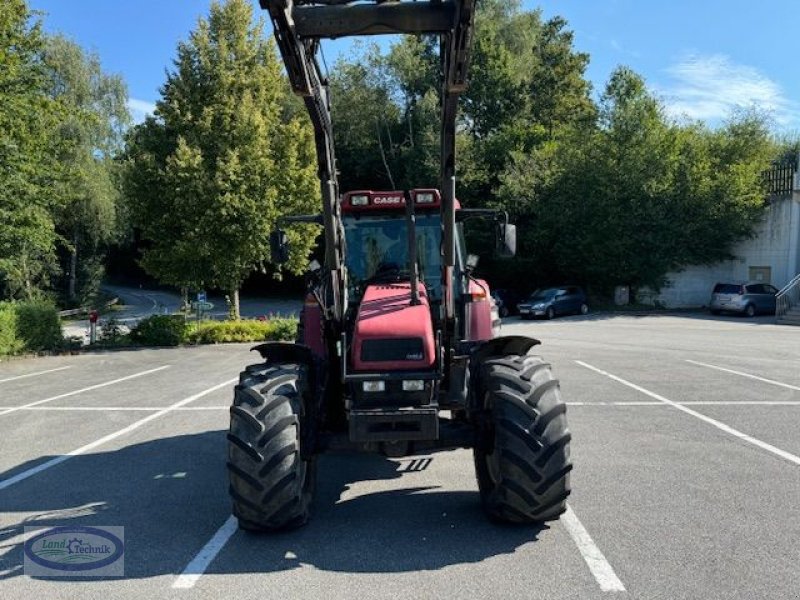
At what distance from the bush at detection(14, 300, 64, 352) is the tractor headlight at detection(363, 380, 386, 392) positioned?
17.3m

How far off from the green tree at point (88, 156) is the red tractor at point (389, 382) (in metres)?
32.9

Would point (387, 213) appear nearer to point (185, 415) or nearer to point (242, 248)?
point (185, 415)

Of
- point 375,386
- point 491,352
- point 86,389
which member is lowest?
point 86,389

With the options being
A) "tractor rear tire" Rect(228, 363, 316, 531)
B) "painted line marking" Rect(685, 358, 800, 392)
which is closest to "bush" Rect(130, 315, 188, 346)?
"painted line marking" Rect(685, 358, 800, 392)

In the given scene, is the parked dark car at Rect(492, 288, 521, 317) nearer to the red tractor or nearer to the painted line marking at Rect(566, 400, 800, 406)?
the painted line marking at Rect(566, 400, 800, 406)

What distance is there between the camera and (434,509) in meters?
5.30

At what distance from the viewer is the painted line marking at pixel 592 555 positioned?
3.93 metres

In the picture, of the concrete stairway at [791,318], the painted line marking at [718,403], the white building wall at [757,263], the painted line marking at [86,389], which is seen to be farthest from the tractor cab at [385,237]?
the white building wall at [757,263]

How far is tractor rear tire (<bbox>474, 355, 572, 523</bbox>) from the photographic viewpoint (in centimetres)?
452

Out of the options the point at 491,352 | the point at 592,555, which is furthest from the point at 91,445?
the point at 592,555

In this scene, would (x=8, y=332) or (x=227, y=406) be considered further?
(x=8, y=332)

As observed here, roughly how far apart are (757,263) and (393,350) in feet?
105

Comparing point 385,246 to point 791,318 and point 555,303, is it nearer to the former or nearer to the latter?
point 555,303

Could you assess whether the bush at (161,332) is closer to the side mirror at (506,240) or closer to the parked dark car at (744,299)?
the side mirror at (506,240)
